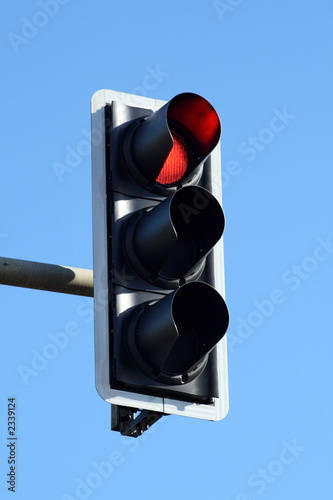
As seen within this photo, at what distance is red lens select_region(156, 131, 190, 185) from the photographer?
4781mm

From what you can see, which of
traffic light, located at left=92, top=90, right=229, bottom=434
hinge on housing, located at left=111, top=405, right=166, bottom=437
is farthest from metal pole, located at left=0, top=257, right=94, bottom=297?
hinge on housing, located at left=111, top=405, right=166, bottom=437

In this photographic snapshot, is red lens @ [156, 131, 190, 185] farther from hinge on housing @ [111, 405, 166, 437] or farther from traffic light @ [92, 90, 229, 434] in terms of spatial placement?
hinge on housing @ [111, 405, 166, 437]

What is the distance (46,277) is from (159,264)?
553 mm

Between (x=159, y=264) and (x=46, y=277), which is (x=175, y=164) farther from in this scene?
(x=46, y=277)

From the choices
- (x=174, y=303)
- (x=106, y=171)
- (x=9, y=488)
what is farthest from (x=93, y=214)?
(x=9, y=488)

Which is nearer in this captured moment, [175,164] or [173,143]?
[173,143]

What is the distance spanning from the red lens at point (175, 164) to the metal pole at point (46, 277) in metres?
0.66

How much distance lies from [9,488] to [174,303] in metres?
2.65

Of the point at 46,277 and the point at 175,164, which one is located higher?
the point at 175,164

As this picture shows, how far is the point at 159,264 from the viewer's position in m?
4.39

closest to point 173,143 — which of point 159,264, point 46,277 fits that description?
point 159,264

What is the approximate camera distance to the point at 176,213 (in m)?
4.46

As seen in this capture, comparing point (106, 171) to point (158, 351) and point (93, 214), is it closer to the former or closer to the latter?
point (93, 214)

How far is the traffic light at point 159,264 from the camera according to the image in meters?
4.26
